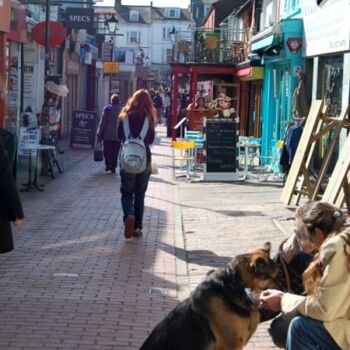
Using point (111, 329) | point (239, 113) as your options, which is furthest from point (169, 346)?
point (239, 113)

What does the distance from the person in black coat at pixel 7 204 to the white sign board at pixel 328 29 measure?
793cm

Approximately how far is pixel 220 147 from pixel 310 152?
3.91 meters

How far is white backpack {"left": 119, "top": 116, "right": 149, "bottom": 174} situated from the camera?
900cm

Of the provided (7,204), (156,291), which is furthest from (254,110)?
(7,204)

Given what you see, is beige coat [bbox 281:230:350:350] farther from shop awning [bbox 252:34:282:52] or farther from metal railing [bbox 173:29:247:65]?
metal railing [bbox 173:29:247:65]

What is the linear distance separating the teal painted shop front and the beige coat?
1245cm

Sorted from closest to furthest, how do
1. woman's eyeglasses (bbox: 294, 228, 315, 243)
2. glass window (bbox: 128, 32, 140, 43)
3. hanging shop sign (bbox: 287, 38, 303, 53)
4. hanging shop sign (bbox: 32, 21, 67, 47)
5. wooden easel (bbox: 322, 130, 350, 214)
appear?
→ woman's eyeglasses (bbox: 294, 228, 315, 243)
wooden easel (bbox: 322, 130, 350, 214)
hanging shop sign (bbox: 287, 38, 303, 53)
hanging shop sign (bbox: 32, 21, 67, 47)
glass window (bbox: 128, 32, 140, 43)

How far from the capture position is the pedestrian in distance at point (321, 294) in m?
3.62


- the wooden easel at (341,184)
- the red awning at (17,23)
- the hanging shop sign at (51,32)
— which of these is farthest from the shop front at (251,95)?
the wooden easel at (341,184)

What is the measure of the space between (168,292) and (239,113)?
19.5 meters

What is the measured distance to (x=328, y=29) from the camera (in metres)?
13.2

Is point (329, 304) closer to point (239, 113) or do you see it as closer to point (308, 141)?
point (308, 141)

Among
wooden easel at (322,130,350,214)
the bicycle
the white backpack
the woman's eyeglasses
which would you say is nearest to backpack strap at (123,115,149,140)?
the white backpack

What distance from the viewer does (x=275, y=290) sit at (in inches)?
163
